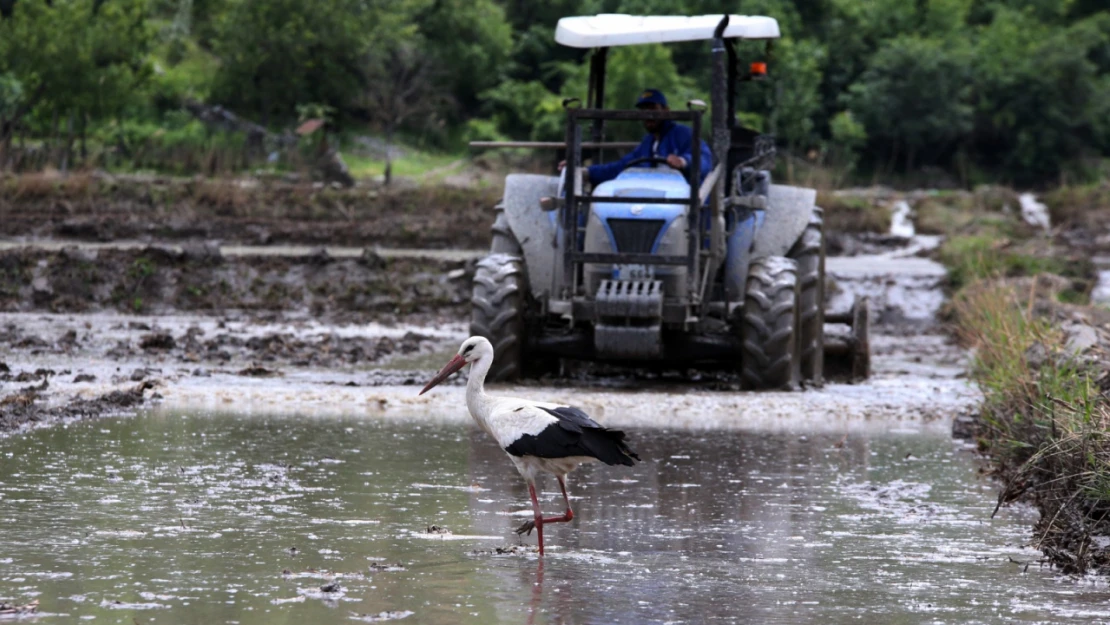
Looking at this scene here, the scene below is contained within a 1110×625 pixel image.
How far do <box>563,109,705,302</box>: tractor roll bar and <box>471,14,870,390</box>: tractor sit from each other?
12 millimetres

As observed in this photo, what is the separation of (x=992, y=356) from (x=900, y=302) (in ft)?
41.9

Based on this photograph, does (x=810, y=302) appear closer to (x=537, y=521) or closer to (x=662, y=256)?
(x=662, y=256)

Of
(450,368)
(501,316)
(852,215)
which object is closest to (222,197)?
(852,215)

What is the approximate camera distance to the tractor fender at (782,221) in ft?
48.7

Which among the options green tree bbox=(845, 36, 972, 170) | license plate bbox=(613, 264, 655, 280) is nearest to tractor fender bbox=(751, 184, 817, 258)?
license plate bbox=(613, 264, 655, 280)

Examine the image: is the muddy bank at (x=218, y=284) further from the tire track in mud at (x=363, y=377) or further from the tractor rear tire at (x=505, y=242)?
the tractor rear tire at (x=505, y=242)

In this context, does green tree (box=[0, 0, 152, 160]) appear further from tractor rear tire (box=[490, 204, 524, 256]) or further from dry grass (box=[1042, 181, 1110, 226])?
tractor rear tire (box=[490, 204, 524, 256])

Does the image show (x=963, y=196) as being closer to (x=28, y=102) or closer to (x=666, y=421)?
(x=28, y=102)

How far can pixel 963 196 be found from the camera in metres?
43.5

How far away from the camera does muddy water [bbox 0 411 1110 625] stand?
613 centimetres

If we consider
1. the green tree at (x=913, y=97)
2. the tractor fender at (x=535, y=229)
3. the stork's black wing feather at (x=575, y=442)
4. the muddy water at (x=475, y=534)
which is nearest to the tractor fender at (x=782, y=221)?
the tractor fender at (x=535, y=229)

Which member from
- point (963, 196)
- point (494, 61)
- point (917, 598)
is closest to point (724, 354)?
point (917, 598)

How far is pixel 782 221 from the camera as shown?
49.2 ft

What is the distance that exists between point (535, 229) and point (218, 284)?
941 cm
